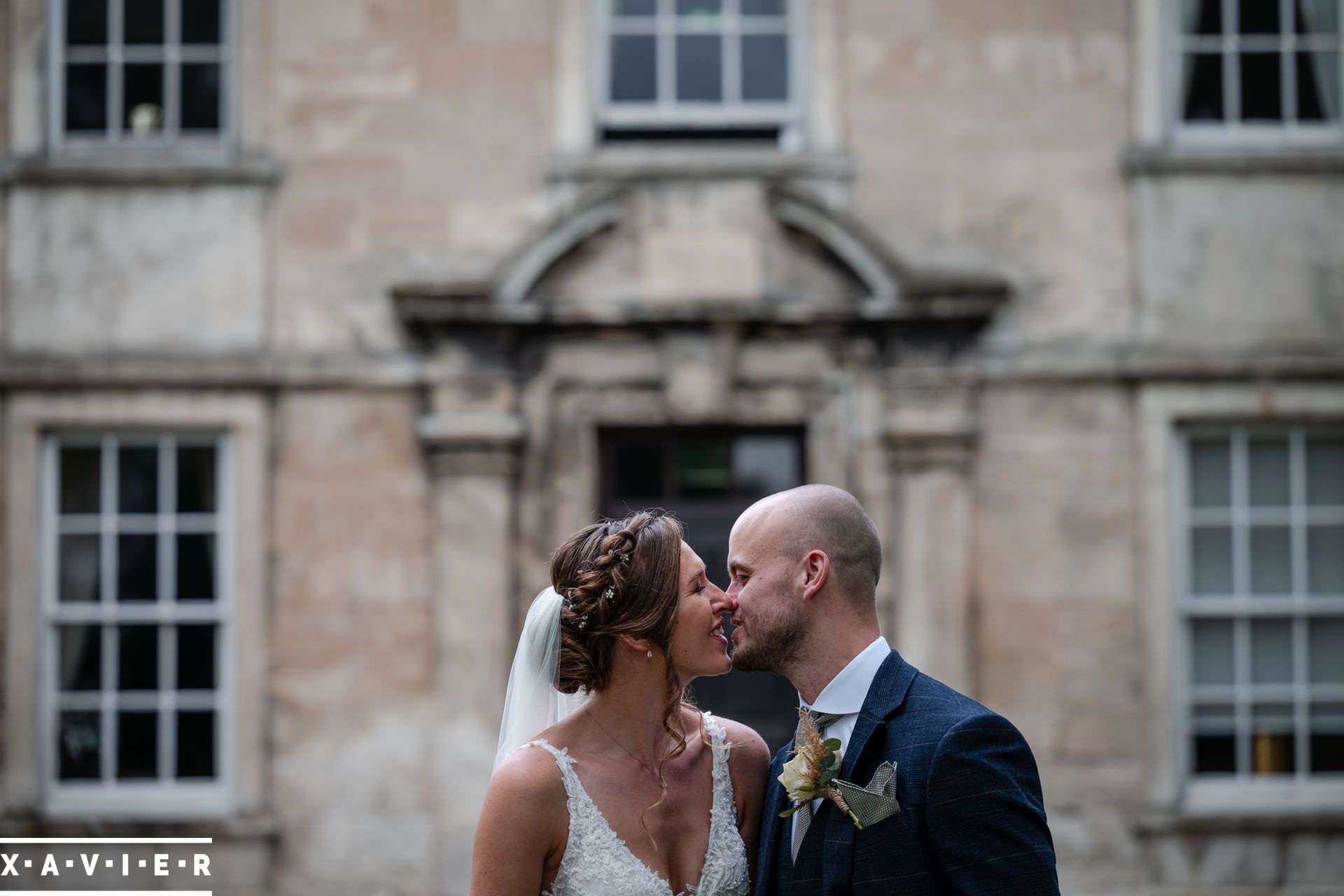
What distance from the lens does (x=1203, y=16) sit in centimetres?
831

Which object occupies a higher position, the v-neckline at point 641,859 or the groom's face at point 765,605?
the groom's face at point 765,605

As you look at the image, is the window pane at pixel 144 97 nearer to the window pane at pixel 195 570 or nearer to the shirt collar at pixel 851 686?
the window pane at pixel 195 570

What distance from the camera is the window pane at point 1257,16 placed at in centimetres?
832

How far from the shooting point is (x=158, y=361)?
312 inches

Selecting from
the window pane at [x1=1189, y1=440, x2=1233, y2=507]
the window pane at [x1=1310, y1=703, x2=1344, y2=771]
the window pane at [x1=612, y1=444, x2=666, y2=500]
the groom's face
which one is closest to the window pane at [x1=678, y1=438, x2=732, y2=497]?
the window pane at [x1=612, y1=444, x2=666, y2=500]

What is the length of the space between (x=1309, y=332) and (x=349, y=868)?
6.31m

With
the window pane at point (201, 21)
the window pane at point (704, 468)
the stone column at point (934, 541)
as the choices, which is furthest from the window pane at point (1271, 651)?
the window pane at point (201, 21)

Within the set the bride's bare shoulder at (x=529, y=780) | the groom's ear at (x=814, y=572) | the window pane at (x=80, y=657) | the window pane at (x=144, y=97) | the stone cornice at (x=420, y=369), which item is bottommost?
the window pane at (x=80, y=657)

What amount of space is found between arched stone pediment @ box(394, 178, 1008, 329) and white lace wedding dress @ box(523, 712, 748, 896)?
4652mm

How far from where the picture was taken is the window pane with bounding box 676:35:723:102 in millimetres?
8320

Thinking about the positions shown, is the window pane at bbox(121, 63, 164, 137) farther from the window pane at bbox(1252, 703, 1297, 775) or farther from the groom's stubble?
the window pane at bbox(1252, 703, 1297, 775)

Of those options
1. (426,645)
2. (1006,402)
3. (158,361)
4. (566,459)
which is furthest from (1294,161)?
(158,361)

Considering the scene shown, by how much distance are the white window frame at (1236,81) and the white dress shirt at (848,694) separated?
6073mm

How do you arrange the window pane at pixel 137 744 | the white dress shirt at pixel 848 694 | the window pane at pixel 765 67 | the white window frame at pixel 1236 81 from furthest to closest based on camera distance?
the window pane at pixel 765 67
the white window frame at pixel 1236 81
the window pane at pixel 137 744
the white dress shirt at pixel 848 694
